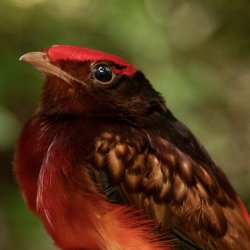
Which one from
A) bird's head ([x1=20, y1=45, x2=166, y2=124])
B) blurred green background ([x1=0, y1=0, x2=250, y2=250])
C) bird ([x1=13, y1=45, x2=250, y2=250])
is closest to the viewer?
bird ([x1=13, y1=45, x2=250, y2=250])

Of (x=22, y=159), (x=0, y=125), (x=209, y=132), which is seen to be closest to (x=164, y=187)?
(x=22, y=159)

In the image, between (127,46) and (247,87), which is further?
(247,87)

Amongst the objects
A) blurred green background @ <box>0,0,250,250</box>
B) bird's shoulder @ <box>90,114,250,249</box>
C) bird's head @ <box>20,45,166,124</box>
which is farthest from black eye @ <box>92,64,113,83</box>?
blurred green background @ <box>0,0,250,250</box>

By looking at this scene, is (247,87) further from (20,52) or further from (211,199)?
(211,199)

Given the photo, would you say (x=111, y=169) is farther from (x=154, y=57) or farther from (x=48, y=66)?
(x=154, y=57)

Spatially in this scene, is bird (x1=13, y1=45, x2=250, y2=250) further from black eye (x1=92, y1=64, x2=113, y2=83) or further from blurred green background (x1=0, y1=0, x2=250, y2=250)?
blurred green background (x1=0, y1=0, x2=250, y2=250)

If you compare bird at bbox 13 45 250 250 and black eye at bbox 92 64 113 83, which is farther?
black eye at bbox 92 64 113 83

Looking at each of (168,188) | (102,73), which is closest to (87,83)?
(102,73)
